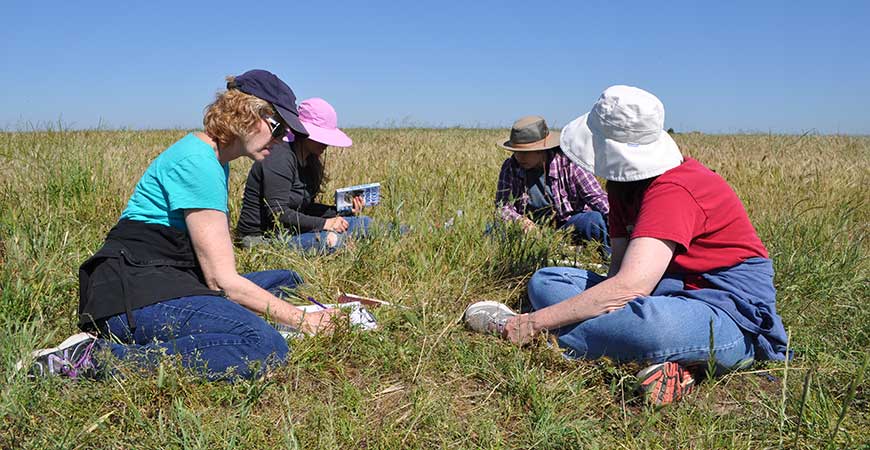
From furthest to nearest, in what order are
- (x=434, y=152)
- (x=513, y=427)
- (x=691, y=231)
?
1. (x=434, y=152)
2. (x=691, y=231)
3. (x=513, y=427)

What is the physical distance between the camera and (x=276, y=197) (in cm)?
423

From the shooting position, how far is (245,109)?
269 centimetres

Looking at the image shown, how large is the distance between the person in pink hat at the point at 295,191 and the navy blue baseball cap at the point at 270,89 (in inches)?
48.6

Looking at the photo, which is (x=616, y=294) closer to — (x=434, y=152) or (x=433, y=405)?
(x=433, y=405)

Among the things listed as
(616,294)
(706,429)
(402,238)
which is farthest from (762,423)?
(402,238)

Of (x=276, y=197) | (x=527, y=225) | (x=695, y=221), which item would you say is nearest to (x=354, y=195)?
(x=276, y=197)

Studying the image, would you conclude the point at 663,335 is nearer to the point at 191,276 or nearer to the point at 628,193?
the point at 628,193

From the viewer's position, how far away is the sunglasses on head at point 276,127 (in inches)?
109

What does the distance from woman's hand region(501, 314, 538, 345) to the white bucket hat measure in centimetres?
66

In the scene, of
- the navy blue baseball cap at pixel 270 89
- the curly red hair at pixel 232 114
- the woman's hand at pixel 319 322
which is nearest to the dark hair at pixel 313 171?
the navy blue baseball cap at pixel 270 89

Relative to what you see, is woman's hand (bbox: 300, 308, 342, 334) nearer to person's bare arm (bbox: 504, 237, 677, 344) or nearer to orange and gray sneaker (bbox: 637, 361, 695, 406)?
person's bare arm (bbox: 504, 237, 677, 344)

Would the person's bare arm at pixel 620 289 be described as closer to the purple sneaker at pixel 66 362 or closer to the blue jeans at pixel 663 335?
the blue jeans at pixel 663 335

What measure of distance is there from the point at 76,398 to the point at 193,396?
14.6 inches

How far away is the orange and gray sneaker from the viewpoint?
2.26 metres
